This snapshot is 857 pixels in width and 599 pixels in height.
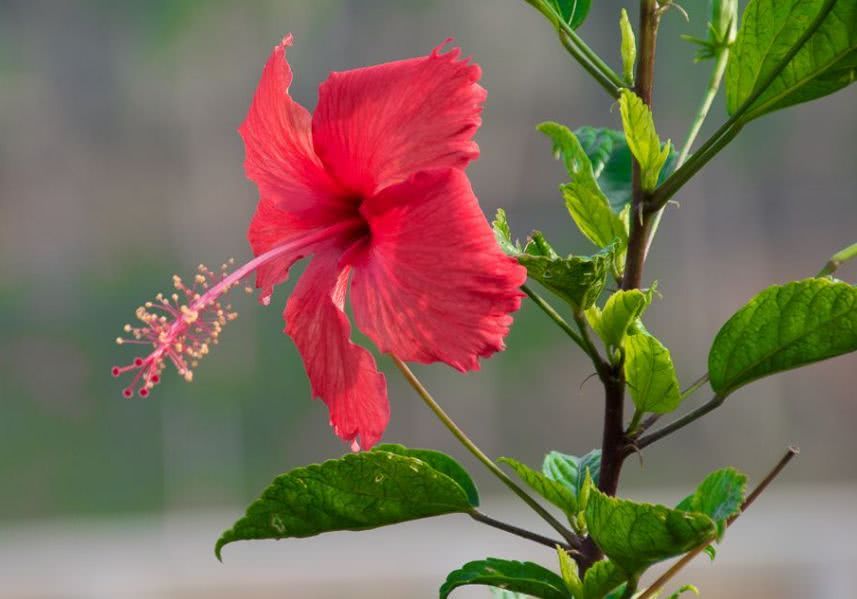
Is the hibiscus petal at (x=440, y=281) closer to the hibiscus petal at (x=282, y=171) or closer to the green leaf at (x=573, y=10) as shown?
the hibiscus petal at (x=282, y=171)

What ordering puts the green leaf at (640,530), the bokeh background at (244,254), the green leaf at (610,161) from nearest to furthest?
1. the green leaf at (640,530)
2. the green leaf at (610,161)
3. the bokeh background at (244,254)

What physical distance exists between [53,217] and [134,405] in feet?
2.88

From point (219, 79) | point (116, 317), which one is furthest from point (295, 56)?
point (116, 317)

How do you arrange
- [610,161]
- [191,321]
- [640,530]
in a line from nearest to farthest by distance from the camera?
[640,530] < [191,321] < [610,161]

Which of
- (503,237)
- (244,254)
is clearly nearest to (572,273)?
(503,237)

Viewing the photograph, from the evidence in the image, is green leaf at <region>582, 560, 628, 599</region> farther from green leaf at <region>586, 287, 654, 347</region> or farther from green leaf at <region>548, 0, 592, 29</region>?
green leaf at <region>548, 0, 592, 29</region>

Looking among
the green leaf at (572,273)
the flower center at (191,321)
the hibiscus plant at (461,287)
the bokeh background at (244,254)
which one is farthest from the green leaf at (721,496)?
the bokeh background at (244,254)

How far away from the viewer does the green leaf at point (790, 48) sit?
60cm

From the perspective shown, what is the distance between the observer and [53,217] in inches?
203

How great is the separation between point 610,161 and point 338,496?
29cm

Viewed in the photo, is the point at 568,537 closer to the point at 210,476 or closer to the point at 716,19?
the point at 716,19

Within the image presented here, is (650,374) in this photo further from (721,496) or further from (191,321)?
(191,321)

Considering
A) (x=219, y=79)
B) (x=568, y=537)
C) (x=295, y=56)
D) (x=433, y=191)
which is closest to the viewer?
(x=433, y=191)

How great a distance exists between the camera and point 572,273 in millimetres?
569
